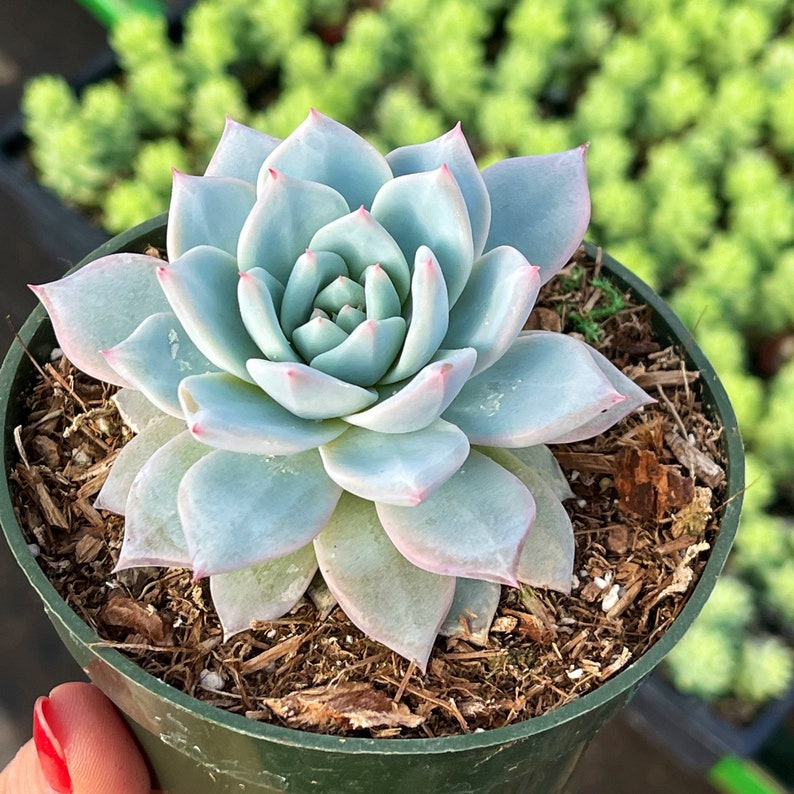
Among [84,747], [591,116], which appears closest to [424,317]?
[84,747]

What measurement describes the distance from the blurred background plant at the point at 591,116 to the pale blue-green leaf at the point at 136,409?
4.08 ft

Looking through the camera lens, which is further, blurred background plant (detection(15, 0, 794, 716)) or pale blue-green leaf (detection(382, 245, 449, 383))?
blurred background plant (detection(15, 0, 794, 716))

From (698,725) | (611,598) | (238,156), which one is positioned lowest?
(698,725)

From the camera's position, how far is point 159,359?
0.79 m

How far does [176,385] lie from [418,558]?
0.24 m

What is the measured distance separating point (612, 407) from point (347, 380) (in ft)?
0.79

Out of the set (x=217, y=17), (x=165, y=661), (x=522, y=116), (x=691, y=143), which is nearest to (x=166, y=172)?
(x=217, y=17)

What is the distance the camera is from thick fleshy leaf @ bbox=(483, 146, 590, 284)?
34.8 inches

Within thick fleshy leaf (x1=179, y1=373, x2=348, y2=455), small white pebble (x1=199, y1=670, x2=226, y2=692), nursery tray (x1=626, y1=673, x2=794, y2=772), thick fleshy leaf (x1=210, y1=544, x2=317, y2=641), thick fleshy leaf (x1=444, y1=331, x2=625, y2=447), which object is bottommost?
nursery tray (x1=626, y1=673, x2=794, y2=772)

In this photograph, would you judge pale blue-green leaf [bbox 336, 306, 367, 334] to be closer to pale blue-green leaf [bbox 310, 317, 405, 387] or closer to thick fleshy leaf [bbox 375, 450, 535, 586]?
pale blue-green leaf [bbox 310, 317, 405, 387]

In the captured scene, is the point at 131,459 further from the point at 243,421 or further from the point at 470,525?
the point at 470,525

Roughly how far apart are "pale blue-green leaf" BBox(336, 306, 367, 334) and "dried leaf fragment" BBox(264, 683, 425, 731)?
0.30 meters

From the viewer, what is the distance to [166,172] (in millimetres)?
2119

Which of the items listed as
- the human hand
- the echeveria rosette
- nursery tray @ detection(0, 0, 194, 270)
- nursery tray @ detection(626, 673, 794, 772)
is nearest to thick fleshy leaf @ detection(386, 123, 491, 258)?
the echeveria rosette
